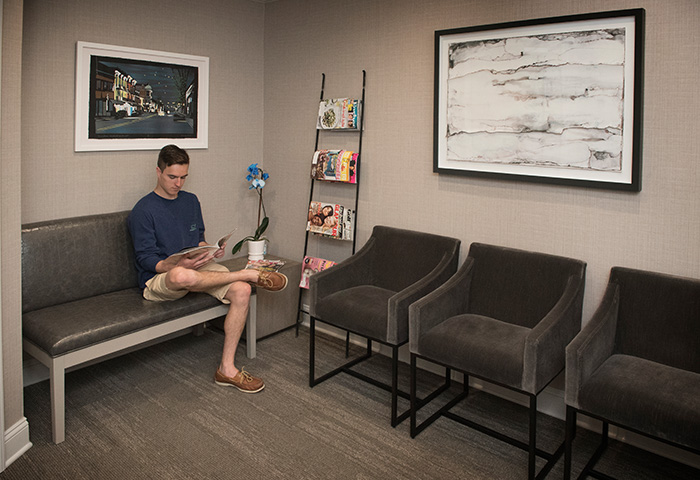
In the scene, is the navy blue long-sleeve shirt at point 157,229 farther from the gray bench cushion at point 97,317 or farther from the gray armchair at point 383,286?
the gray armchair at point 383,286

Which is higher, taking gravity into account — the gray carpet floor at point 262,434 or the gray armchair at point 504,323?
the gray armchair at point 504,323

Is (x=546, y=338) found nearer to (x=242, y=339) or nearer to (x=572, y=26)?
(x=572, y=26)

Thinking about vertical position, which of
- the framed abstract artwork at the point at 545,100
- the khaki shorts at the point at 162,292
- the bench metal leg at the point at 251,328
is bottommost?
the bench metal leg at the point at 251,328

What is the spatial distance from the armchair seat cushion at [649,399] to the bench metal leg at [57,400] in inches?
92.1

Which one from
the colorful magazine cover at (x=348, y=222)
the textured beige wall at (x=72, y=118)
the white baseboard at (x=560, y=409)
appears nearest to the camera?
the textured beige wall at (x=72, y=118)

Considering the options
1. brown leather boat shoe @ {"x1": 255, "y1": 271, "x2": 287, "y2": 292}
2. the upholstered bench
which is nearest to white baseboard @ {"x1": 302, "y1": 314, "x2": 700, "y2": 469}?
brown leather boat shoe @ {"x1": 255, "y1": 271, "x2": 287, "y2": 292}

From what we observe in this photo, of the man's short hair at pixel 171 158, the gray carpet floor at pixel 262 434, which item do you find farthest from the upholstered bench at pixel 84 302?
the man's short hair at pixel 171 158

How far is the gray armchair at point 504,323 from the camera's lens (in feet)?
8.07

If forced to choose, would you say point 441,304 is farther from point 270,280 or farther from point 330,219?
point 330,219

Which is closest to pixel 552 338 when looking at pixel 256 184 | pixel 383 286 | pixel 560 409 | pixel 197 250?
pixel 560 409

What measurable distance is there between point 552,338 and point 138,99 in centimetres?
285

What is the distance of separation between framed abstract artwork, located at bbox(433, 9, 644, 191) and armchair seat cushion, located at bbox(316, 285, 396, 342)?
0.86 meters

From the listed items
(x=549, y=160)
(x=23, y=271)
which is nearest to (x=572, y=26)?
(x=549, y=160)

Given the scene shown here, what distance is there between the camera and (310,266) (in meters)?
4.05
